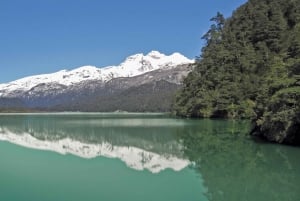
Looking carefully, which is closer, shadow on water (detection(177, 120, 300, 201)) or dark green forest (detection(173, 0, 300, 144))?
shadow on water (detection(177, 120, 300, 201))

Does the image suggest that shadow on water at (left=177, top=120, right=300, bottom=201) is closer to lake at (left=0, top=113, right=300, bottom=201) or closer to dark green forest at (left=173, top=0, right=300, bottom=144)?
lake at (left=0, top=113, right=300, bottom=201)

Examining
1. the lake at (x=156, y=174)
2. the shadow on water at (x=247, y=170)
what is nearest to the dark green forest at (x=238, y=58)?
the shadow on water at (x=247, y=170)

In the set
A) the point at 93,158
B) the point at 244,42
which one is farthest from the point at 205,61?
the point at 93,158

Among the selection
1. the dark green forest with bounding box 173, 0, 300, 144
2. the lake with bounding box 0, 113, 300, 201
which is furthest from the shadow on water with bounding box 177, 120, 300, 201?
the dark green forest with bounding box 173, 0, 300, 144

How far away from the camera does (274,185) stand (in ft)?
56.3

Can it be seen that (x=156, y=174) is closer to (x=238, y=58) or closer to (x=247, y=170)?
(x=247, y=170)

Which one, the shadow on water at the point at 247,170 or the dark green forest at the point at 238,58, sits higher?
the dark green forest at the point at 238,58

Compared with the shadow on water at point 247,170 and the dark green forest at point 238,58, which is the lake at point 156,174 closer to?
the shadow on water at point 247,170

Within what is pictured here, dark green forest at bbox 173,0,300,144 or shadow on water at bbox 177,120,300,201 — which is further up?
dark green forest at bbox 173,0,300,144

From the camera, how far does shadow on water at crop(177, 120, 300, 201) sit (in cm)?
1570

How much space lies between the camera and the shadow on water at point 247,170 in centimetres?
1570

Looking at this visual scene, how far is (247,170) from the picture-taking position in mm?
21047

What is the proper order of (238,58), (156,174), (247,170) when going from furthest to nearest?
1. (238,58)
2. (247,170)
3. (156,174)

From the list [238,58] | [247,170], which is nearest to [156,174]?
[247,170]
